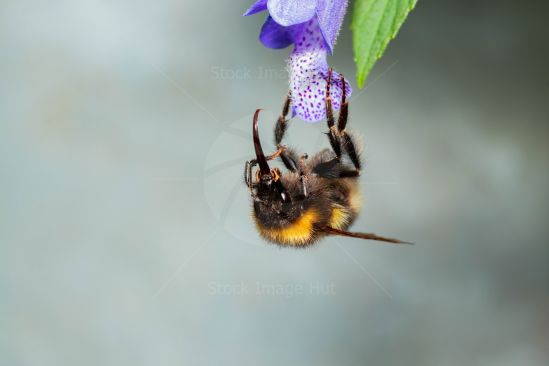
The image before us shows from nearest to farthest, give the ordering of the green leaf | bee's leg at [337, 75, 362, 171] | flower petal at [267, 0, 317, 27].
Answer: the green leaf
flower petal at [267, 0, 317, 27]
bee's leg at [337, 75, 362, 171]

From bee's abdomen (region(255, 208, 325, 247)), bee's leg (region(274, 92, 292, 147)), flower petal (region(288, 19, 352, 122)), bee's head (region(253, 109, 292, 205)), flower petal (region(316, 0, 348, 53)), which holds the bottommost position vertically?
bee's abdomen (region(255, 208, 325, 247))

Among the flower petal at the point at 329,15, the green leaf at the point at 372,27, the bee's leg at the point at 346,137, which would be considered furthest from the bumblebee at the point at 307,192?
the green leaf at the point at 372,27

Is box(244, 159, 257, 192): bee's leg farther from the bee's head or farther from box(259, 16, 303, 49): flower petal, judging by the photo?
box(259, 16, 303, 49): flower petal

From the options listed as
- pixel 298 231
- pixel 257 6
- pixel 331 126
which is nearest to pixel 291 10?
pixel 257 6

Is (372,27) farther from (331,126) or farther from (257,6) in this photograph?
(331,126)

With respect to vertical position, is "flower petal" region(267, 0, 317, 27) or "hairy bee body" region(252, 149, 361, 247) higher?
"flower petal" region(267, 0, 317, 27)

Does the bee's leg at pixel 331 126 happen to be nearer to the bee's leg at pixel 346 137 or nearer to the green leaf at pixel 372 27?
the bee's leg at pixel 346 137

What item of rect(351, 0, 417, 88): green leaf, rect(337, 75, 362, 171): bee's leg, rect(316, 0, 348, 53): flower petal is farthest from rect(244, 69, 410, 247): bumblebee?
rect(351, 0, 417, 88): green leaf
